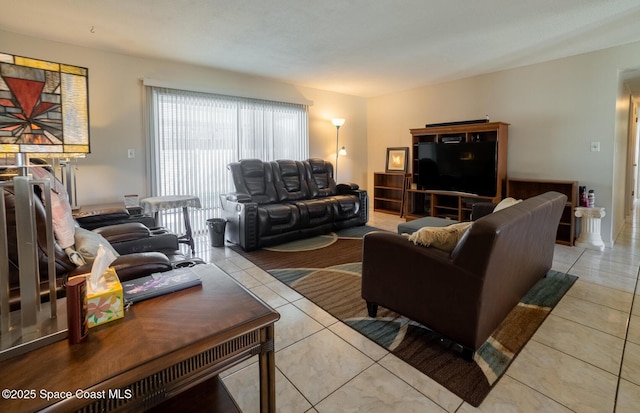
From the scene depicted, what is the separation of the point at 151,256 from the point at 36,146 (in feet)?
2.16

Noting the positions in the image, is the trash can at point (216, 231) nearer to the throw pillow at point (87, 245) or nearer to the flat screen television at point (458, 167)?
the throw pillow at point (87, 245)

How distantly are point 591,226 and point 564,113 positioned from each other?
4.93ft

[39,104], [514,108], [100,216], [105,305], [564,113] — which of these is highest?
[514,108]

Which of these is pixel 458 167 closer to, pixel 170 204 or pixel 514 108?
pixel 514 108

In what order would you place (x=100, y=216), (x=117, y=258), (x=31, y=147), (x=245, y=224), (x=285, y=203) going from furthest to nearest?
(x=285, y=203) < (x=245, y=224) < (x=100, y=216) < (x=117, y=258) < (x=31, y=147)

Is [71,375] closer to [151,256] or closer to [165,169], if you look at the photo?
[151,256]

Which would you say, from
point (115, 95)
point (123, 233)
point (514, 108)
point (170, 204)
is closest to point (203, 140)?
point (115, 95)

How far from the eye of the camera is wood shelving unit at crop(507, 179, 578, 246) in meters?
4.02

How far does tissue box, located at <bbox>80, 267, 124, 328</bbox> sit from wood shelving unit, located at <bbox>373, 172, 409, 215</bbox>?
555 centimetres

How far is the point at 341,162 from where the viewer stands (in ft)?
21.9

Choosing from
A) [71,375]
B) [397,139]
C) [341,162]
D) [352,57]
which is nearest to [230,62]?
[352,57]

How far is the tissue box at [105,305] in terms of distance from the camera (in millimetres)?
998

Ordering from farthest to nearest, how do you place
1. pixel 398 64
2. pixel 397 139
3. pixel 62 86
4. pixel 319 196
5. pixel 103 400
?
1. pixel 397 139
2. pixel 319 196
3. pixel 398 64
4. pixel 62 86
5. pixel 103 400

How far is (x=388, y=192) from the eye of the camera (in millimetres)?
6629
